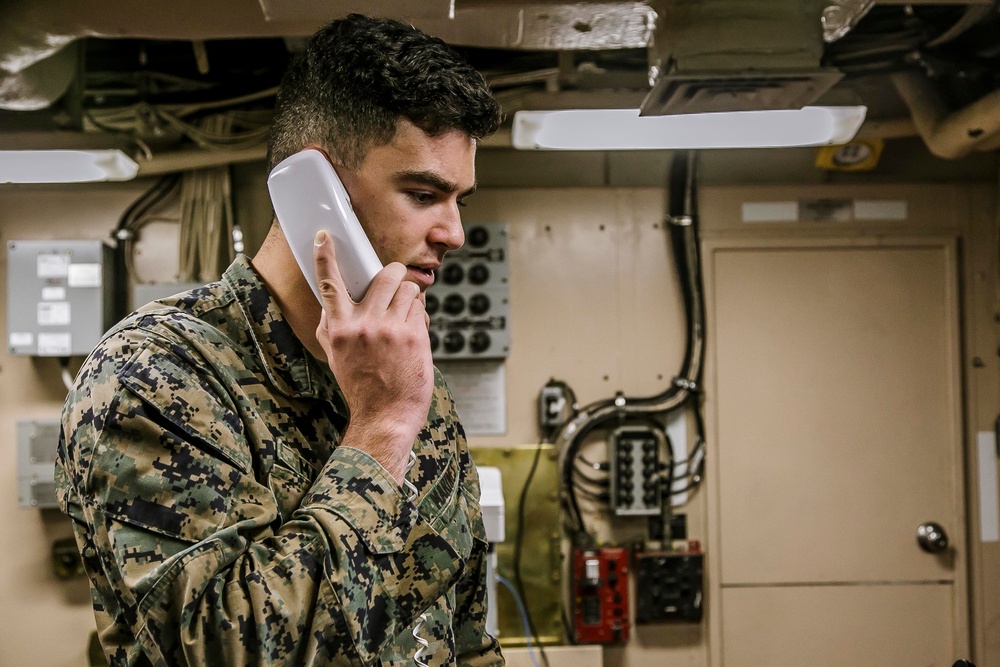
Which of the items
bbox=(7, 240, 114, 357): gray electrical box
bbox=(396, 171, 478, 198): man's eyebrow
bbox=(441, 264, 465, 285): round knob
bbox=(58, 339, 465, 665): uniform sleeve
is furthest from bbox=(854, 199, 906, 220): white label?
bbox=(7, 240, 114, 357): gray electrical box

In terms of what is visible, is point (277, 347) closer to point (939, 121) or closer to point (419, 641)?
point (419, 641)

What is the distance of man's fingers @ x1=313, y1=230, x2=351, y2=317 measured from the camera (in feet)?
3.13

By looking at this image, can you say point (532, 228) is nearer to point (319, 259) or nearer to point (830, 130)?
point (830, 130)

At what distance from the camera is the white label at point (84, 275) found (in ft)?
9.63

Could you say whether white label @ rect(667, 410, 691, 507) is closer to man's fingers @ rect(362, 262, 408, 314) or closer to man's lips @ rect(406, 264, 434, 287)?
man's lips @ rect(406, 264, 434, 287)

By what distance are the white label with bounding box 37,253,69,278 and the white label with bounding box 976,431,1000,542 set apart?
3.55 metres

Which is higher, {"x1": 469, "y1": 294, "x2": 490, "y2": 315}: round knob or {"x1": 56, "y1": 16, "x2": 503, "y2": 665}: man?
{"x1": 469, "y1": 294, "x2": 490, "y2": 315}: round knob

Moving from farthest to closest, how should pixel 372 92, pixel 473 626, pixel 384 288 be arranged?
pixel 473 626, pixel 372 92, pixel 384 288

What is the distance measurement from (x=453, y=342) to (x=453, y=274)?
264mm

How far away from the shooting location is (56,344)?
9.54 ft

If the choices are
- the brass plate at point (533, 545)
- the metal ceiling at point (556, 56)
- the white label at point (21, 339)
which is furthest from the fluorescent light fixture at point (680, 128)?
the white label at point (21, 339)

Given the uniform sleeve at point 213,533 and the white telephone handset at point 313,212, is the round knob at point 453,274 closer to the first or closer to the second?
the white telephone handset at point 313,212

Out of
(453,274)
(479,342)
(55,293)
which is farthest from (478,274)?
(55,293)

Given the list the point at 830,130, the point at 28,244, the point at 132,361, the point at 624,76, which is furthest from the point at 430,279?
the point at 28,244
